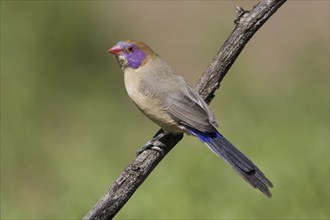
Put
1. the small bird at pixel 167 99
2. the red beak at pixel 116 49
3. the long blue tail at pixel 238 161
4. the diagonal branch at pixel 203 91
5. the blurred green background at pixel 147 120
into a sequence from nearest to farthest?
the diagonal branch at pixel 203 91 < the long blue tail at pixel 238 161 < the small bird at pixel 167 99 < the red beak at pixel 116 49 < the blurred green background at pixel 147 120

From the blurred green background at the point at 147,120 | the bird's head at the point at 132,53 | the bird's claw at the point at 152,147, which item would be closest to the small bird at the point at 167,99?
the bird's head at the point at 132,53

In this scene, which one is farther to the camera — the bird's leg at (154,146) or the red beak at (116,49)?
the red beak at (116,49)

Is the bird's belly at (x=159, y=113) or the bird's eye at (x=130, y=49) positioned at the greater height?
the bird's eye at (x=130, y=49)

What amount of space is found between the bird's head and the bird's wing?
323 millimetres

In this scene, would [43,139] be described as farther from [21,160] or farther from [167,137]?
[167,137]

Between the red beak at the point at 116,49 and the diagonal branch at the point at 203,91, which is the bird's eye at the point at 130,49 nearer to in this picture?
the red beak at the point at 116,49

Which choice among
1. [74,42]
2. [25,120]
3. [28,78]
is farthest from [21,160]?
[74,42]

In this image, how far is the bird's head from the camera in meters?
4.67

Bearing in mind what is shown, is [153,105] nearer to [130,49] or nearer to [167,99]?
[167,99]

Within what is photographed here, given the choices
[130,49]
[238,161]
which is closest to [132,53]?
[130,49]

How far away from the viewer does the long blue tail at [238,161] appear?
405 centimetres

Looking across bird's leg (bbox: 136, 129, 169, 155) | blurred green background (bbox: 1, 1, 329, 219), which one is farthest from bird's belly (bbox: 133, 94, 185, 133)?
blurred green background (bbox: 1, 1, 329, 219)

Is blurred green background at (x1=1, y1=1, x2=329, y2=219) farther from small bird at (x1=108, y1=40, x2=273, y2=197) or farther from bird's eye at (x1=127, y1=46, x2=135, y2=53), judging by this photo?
bird's eye at (x1=127, y1=46, x2=135, y2=53)

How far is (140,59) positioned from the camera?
4.72 m
